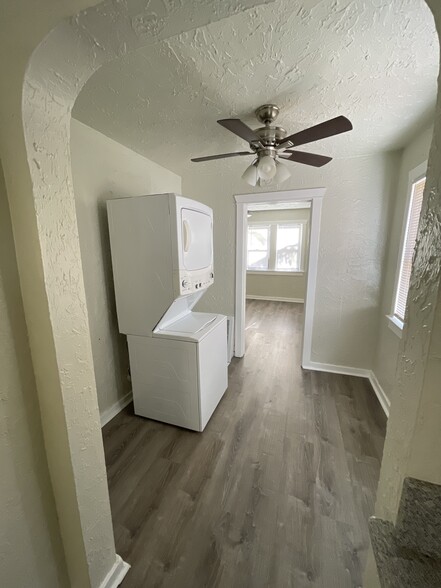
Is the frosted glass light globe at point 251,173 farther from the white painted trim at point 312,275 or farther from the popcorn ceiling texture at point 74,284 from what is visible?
the white painted trim at point 312,275

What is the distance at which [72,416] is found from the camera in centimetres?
83

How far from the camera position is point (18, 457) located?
79 centimetres

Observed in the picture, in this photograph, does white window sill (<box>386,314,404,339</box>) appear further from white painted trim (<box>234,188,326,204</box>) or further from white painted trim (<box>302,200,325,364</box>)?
white painted trim (<box>234,188,326,204</box>)

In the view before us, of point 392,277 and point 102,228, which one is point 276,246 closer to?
point 392,277

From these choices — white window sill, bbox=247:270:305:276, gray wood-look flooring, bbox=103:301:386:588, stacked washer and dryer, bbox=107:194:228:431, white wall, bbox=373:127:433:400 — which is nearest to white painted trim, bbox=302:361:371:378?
white wall, bbox=373:127:433:400

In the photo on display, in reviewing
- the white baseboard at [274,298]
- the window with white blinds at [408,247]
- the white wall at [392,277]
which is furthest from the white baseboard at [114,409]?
the white baseboard at [274,298]

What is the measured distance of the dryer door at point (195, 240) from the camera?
1719 mm

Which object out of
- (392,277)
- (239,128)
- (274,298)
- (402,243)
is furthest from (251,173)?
(274,298)

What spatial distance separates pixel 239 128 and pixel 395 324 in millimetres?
1877

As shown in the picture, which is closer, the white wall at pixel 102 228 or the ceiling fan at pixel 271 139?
the ceiling fan at pixel 271 139

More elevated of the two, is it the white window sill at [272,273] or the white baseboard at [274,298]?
the white window sill at [272,273]

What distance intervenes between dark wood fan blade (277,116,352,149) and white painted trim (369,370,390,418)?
2044 millimetres

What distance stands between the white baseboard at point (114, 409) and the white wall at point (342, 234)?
1.68 meters

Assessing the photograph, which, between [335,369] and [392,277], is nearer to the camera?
[392,277]
